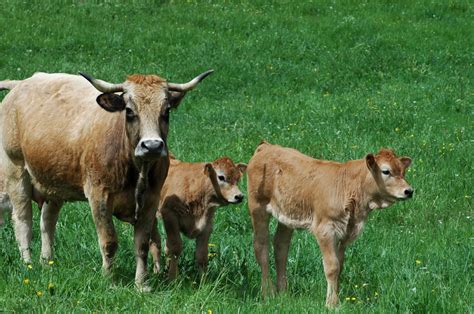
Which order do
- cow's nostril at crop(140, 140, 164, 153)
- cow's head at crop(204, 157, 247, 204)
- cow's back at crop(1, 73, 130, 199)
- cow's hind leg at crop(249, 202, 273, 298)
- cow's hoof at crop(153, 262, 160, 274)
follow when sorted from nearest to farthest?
cow's nostril at crop(140, 140, 164, 153) < cow's back at crop(1, 73, 130, 199) < cow's hind leg at crop(249, 202, 273, 298) < cow's hoof at crop(153, 262, 160, 274) < cow's head at crop(204, 157, 247, 204)

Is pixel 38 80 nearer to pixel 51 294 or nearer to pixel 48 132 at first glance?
pixel 48 132

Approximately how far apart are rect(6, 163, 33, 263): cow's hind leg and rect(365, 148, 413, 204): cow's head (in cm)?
351

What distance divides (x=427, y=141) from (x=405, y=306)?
789 cm

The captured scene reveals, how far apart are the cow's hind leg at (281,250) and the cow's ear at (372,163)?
113 centimetres

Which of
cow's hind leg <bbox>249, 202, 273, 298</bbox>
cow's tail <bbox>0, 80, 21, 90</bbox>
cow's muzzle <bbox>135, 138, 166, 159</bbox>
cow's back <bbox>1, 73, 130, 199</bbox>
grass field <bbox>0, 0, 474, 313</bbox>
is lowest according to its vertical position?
grass field <bbox>0, 0, 474, 313</bbox>

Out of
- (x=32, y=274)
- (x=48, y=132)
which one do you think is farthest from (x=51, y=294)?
(x=48, y=132)

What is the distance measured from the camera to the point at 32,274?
7547 mm

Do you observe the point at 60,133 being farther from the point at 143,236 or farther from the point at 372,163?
the point at 372,163

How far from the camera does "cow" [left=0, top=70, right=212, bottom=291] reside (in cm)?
798

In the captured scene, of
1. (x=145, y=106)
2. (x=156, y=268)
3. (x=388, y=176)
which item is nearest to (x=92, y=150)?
(x=145, y=106)

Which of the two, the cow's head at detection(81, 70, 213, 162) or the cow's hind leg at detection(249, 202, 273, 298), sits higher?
the cow's head at detection(81, 70, 213, 162)

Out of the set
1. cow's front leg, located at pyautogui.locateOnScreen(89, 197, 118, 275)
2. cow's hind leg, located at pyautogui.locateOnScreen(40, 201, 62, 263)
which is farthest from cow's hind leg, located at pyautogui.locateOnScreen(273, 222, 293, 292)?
cow's hind leg, located at pyautogui.locateOnScreen(40, 201, 62, 263)

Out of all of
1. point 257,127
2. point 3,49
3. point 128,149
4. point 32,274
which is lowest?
point 3,49

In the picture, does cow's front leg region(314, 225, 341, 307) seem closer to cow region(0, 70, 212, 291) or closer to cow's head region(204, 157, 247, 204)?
cow's head region(204, 157, 247, 204)
